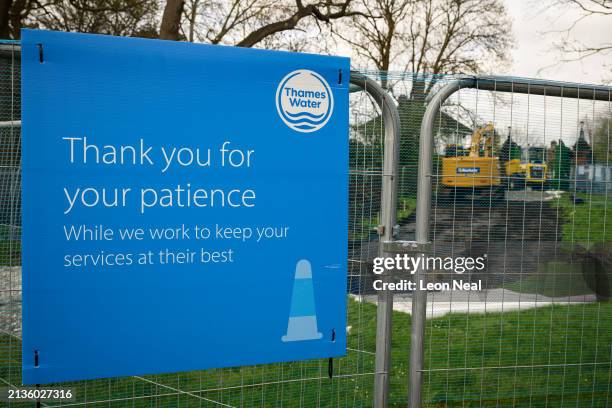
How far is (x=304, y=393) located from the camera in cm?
425

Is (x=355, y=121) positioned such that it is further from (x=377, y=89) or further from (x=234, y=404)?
(x=234, y=404)

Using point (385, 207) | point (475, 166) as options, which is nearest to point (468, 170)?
point (475, 166)

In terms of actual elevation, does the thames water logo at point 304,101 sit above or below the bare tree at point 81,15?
below

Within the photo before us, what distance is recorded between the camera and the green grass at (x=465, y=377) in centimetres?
405

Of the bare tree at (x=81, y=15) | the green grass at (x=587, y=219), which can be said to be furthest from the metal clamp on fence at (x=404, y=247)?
the bare tree at (x=81, y=15)

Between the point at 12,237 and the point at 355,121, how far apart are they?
1942mm

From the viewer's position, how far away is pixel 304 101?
139 inches

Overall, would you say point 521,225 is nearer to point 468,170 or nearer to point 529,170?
point 529,170

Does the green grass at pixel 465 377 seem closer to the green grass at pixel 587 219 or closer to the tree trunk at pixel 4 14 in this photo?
the green grass at pixel 587 219

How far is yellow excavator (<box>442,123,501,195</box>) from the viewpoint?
13.2ft

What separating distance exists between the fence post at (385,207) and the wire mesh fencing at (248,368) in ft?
0.19

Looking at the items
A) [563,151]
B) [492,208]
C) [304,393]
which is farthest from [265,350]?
[563,151]

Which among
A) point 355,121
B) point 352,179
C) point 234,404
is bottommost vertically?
point 234,404

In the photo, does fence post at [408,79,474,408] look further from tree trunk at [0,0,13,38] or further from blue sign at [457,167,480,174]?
tree trunk at [0,0,13,38]
